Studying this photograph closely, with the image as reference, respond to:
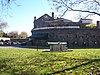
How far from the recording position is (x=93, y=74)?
9.66 m

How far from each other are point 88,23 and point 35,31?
1825 cm

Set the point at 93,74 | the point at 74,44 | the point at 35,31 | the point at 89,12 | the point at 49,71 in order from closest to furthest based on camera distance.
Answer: the point at 93,74 → the point at 49,71 → the point at 89,12 → the point at 74,44 → the point at 35,31

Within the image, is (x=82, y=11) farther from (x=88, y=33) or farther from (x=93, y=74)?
(x=88, y=33)

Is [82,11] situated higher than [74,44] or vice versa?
[82,11]

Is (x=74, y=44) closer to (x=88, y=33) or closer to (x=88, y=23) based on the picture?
(x=88, y=33)

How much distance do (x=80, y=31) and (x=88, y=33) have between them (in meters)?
2.41

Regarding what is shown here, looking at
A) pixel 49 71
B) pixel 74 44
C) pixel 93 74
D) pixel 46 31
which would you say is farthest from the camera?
pixel 46 31

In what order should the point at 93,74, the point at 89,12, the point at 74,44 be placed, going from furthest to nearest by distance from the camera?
the point at 74,44 → the point at 89,12 → the point at 93,74

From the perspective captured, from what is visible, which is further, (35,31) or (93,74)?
(35,31)

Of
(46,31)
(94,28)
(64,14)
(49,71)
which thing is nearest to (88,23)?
(94,28)

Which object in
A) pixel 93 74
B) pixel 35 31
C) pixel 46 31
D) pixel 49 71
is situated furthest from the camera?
pixel 35 31

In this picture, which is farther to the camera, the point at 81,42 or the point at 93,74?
the point at 81,42

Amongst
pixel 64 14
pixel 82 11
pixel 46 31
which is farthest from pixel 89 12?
pixel 46 31

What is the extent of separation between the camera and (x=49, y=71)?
10930mm
